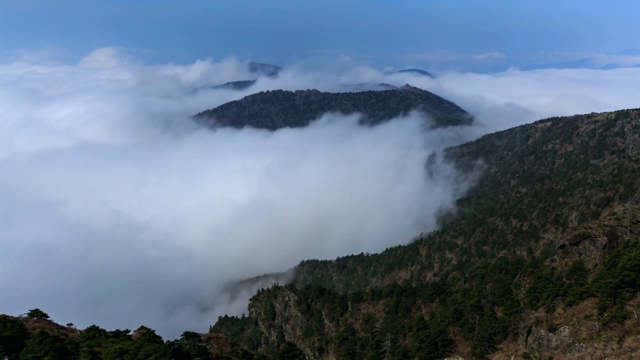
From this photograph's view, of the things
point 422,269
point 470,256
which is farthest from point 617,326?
point 422,269

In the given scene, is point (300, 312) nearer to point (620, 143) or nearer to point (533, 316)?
point (533, 316)

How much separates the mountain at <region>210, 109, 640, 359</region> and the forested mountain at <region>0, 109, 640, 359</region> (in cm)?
30

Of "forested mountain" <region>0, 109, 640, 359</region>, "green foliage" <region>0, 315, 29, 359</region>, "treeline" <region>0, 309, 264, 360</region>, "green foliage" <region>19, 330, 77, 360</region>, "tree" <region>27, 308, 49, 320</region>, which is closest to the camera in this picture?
"green foliage" <region>19, 330, 77, 360</region>

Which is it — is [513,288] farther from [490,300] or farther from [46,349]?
[46,349]

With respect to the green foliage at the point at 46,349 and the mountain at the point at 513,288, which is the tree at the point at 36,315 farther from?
the mountain at the point at 513,288

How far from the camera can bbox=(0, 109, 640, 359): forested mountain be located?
185ft

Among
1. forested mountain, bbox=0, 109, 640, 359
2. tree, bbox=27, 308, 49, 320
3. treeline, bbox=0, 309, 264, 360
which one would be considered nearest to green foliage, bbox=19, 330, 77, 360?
treeline, bbox=0, 309, 264, 360

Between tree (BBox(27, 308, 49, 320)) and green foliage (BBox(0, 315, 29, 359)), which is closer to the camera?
green foliage (BBox(0, 315, 29, 359))

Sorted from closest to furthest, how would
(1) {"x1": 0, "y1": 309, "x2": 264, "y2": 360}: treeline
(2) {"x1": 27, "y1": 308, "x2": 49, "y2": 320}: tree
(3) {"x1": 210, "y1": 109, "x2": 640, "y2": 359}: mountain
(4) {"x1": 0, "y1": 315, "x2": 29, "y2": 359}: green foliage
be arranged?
(1) {"x1": 0, "y1": 309, "x2": 264, "y2": 360}: treeline, (4) {"x1": 0, "y1": 315, "x2": 29, "y2": 359}: green foliage, (3) {"x1": 210, "y1": 109, "x2": 640, "y2": 359}: mountain, (2) {"x1": 27, "y1": 308, "x2": 49, "y2": 320}: tree

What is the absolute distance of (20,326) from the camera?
5925cm

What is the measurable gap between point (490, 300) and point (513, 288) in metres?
7.06

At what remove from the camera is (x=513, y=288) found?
86438mm

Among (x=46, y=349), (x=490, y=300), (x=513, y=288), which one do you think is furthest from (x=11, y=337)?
(x=513, y=288)

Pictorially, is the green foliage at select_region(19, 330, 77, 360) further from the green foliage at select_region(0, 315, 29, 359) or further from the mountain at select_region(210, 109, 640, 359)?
the mountain at select_region(210, 109, 640, 359)
